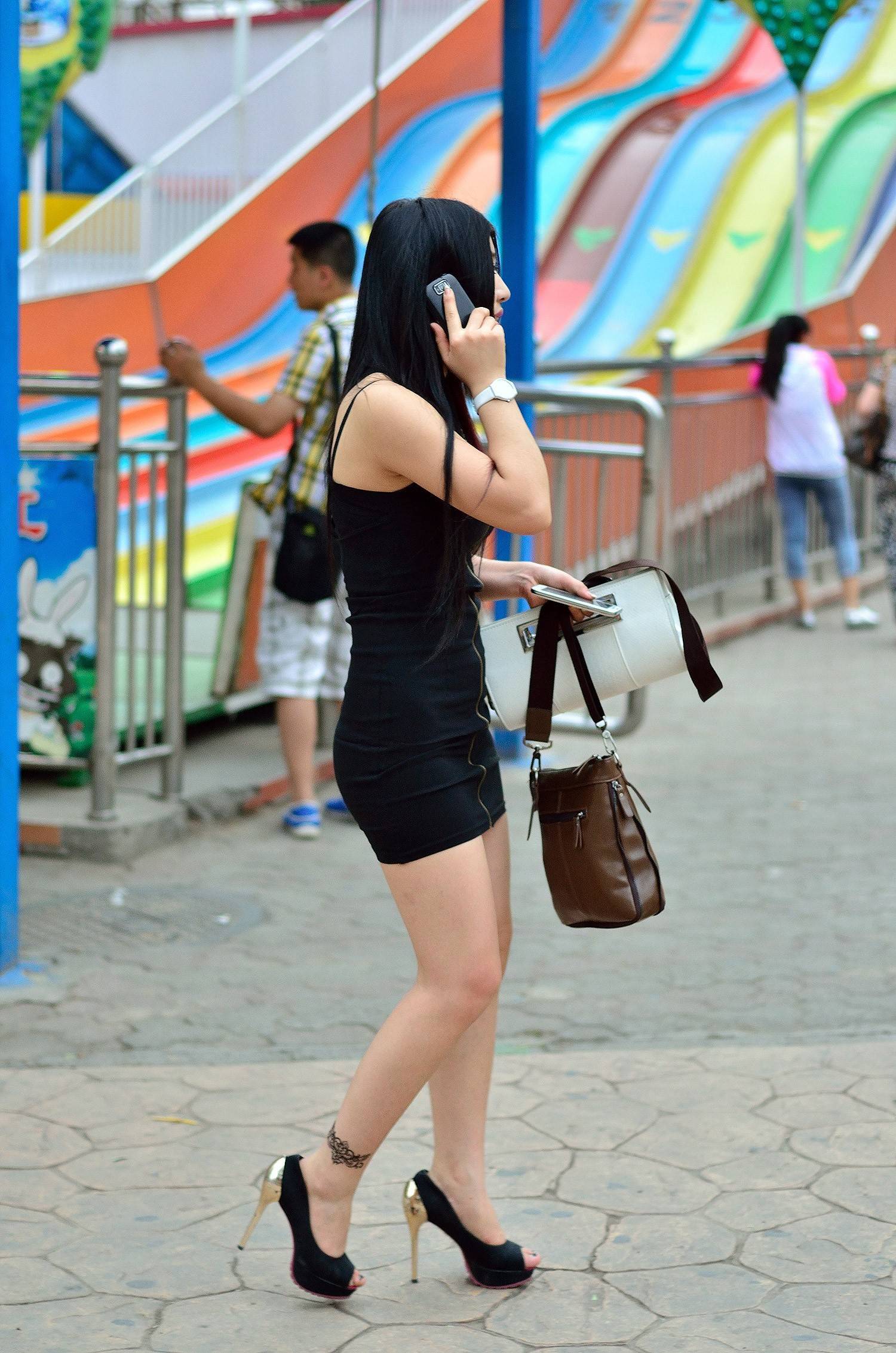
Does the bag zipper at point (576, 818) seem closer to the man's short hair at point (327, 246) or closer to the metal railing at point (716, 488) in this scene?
the man's short hair at point (327, 246)

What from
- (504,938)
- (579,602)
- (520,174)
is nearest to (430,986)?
(504,938)

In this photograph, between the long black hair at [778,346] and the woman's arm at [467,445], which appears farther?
the long black hair at [778,346]

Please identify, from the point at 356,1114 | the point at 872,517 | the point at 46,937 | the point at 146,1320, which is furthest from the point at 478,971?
the point at 872,517

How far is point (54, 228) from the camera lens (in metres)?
21.4

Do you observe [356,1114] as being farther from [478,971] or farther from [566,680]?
[566,680]

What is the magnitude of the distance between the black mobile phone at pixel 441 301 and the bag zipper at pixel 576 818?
836 mm

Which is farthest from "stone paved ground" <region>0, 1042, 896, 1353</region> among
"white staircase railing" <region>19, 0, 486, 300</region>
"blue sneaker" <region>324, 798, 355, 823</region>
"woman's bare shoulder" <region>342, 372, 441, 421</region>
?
"white staircase railing" <region>19, 0, 486, 300</region>

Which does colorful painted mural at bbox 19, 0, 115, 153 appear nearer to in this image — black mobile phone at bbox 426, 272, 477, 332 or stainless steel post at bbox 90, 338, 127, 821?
stainless steel post at bbox 90, 338, 127, 821


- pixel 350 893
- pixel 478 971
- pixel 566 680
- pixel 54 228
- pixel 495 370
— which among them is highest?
pixel 54 228

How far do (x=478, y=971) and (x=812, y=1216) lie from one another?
0.97 metres

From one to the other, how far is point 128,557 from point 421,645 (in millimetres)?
3495

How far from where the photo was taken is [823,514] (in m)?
10.6

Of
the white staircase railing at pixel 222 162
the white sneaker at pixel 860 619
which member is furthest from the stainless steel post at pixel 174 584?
the white staircase railing at pixel 222 162

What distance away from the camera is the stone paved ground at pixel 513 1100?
9.83 ft
